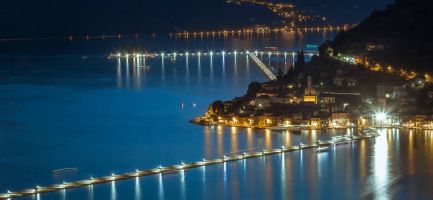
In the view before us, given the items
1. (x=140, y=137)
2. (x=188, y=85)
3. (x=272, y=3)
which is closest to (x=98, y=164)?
(x=140, y=137)

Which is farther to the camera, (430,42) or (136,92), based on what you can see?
(136,92)

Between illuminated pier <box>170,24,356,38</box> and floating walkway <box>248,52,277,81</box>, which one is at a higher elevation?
illuminated pier <box>170,24,356,38</box>

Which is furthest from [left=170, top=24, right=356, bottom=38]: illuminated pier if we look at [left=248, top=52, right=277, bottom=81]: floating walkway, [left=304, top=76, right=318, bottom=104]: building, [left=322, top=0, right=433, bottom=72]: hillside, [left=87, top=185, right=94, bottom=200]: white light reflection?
[left=87, top=185, right=94, bottom=200]: white light reflection

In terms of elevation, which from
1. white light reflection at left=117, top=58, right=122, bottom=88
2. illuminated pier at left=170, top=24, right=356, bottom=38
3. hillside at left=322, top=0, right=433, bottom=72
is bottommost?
white light reflection at left=117, top=58, right=122, bottom=88

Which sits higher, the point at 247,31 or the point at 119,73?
the point at 247,31

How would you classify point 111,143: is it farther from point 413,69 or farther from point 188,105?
point 413,69

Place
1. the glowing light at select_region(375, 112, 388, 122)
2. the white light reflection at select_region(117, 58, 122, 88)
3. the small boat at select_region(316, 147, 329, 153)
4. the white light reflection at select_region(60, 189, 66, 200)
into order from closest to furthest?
the white light reflection at select_region(60, 189, 66, 200) → the small boat at select_region(316, 147, 329, 153) → the glowing light at select_region(375, 112, 388, 122) → the white light reflection at select_region(117, 58, 122, 88)

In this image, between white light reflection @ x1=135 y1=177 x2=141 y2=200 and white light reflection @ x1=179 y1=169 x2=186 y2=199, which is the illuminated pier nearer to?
white light reflection @ x1=179 y1=169 x2=186 y2=199

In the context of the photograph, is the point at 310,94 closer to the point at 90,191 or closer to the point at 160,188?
the point at 160,188

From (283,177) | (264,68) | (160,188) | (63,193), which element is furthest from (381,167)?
(264,68)
